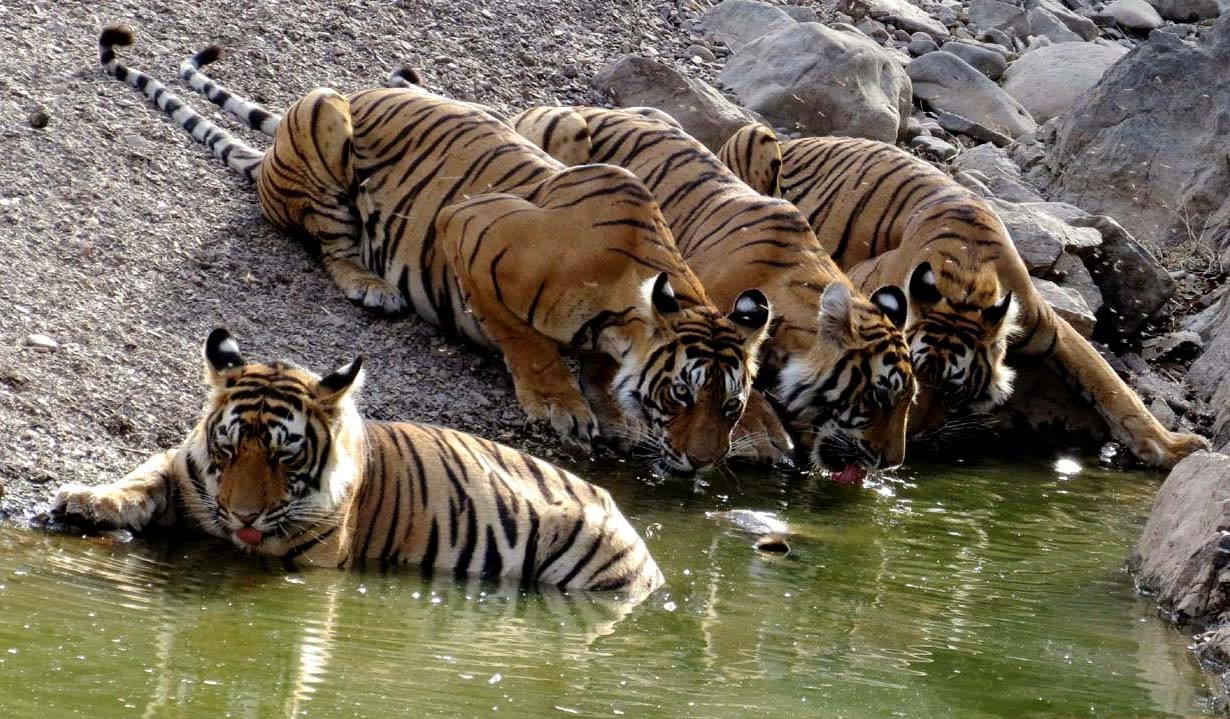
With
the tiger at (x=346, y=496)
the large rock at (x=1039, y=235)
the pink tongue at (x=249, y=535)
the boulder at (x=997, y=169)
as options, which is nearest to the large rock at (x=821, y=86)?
the boulder at (x=997, y=169)

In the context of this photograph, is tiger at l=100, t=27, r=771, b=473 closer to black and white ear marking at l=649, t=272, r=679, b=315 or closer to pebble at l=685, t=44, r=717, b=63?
black and white ear marking at l=649, t=272, r=679, b=315

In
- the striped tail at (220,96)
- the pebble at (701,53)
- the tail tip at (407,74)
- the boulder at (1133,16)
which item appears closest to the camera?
the striped tail at (220,96)

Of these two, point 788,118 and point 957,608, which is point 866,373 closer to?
point 957,608

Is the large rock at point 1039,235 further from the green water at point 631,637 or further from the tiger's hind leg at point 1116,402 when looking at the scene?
the green water at point 631,637

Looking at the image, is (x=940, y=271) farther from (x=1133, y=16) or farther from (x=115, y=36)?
(x=1133, y=16)

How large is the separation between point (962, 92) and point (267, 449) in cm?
865

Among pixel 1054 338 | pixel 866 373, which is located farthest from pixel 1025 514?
pixel 1054 338

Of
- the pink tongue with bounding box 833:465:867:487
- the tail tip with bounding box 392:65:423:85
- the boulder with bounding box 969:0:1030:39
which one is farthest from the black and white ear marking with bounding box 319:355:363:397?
the boulder with bounding box 969:0:1030:39

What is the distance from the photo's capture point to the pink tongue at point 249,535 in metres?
5.04

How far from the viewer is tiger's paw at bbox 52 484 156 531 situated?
16.7 ft

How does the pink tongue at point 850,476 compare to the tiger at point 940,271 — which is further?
the tiger at point 940,271

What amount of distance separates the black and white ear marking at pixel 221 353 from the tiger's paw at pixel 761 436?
2.73 meters

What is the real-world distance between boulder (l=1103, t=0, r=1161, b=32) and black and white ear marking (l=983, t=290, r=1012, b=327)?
8805 millimetres

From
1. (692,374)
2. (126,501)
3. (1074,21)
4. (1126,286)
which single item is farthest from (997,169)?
(126,501)
